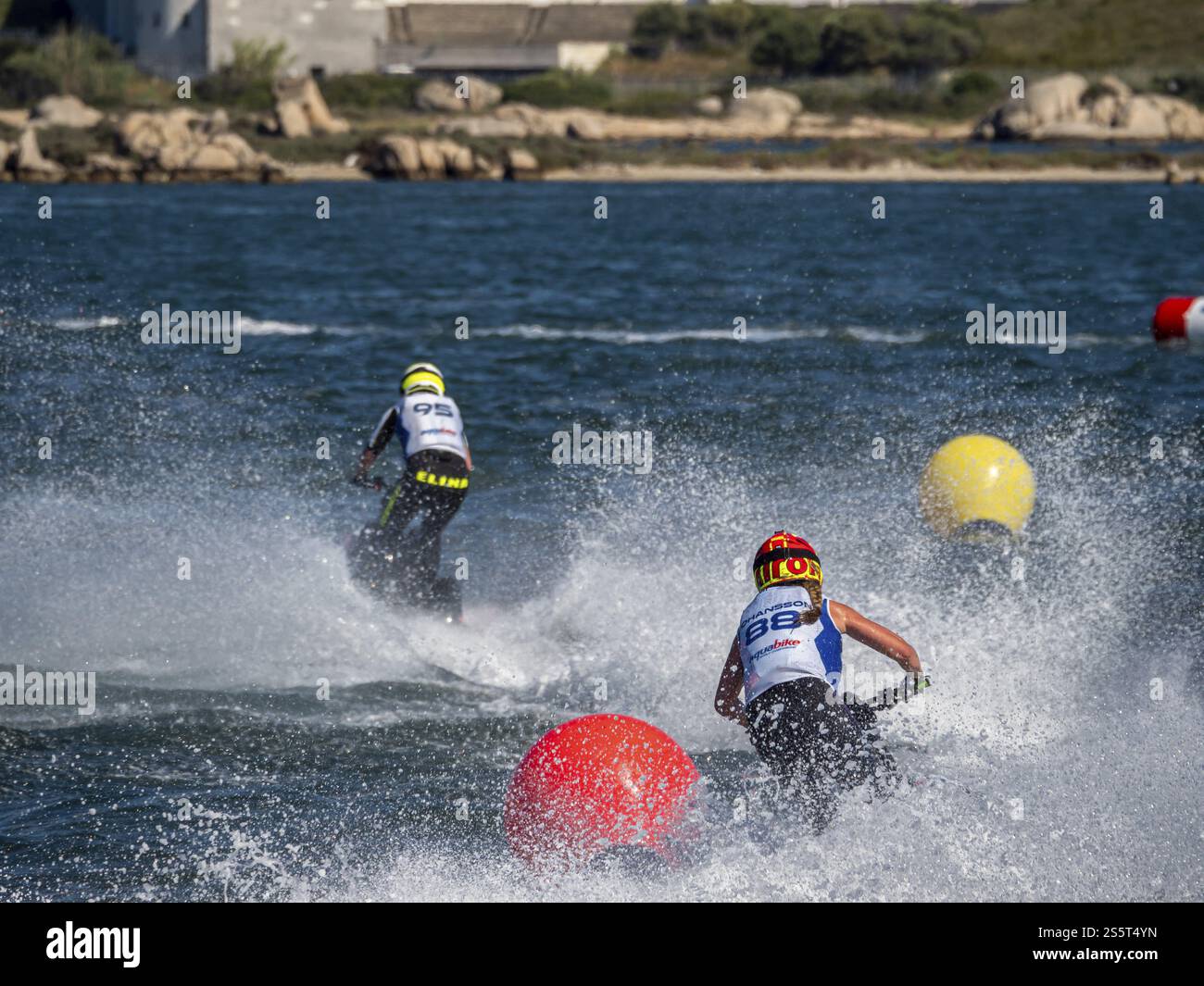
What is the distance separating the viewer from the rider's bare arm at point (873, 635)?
8.77 m

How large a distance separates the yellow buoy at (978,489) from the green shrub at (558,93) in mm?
83392

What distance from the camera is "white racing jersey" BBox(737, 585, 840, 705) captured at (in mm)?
8531

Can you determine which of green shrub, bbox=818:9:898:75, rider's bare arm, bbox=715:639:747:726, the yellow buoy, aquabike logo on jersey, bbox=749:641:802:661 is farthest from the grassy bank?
aquabike logo on jersey, bbox=749:641:802:661

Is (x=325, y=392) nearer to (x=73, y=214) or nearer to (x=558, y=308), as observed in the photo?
(x=558, y=308)

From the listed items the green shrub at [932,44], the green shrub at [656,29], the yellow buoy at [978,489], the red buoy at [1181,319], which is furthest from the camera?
the green shrub at [656,29]

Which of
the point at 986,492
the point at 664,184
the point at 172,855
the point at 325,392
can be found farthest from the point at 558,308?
the point at 664,184

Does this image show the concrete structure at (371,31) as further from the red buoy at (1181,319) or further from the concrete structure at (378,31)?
the red buoy at (1181,319)

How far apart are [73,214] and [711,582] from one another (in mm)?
42933

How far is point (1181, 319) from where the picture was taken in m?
7.49

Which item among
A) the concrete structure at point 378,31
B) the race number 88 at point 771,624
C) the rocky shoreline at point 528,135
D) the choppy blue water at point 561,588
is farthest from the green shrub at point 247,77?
the race number 88 at point 771,624

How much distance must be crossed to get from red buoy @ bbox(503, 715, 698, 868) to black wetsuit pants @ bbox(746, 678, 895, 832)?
53 centimetres

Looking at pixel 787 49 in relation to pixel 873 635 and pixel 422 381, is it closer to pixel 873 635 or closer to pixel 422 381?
pixel 422 381

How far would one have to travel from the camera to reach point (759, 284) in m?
37.9
